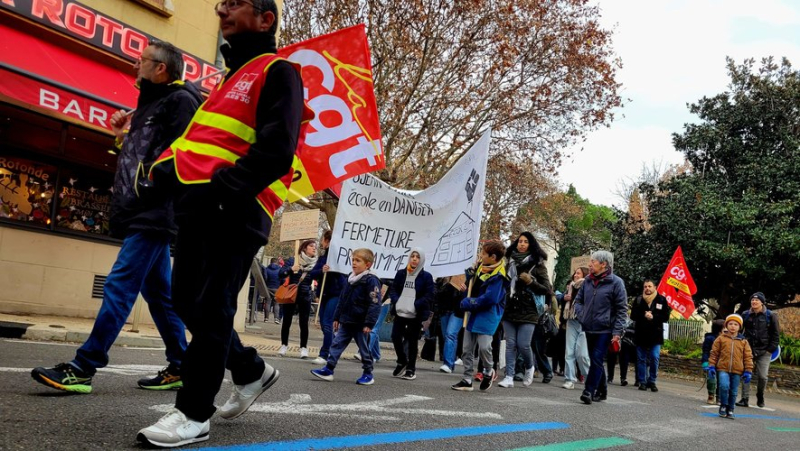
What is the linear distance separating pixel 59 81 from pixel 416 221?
5.23m

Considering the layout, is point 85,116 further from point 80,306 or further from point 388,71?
point 388,71

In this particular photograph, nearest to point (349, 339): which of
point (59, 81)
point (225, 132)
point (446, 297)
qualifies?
point (446, 297)

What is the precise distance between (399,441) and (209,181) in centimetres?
180

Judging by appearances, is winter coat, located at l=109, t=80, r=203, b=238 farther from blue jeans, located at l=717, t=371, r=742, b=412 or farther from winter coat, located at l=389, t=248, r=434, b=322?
blue jeans, located at l=717, t=371, r=742, b=412

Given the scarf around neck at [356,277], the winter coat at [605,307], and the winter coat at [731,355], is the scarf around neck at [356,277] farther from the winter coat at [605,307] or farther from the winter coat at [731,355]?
the winter coat at [731,355]

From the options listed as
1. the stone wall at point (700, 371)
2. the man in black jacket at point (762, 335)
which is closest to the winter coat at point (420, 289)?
the man in black jacket at point (762, 335)

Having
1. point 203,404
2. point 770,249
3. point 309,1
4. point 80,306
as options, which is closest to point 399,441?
point 203,404

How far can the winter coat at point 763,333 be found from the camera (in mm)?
11750

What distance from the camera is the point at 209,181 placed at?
2.80 m

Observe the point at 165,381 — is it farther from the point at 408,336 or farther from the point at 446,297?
the point at 446,297

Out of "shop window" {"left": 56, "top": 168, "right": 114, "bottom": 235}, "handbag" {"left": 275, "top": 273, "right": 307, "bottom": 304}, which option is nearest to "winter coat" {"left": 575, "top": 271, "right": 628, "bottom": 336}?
"handbag" {"left": 275, "top": 273, "right": 307, "bottom": 304}

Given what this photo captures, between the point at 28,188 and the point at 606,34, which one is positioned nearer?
the point at 28,188

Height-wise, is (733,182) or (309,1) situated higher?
(309,1)

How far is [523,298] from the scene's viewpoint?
29.0 feet
